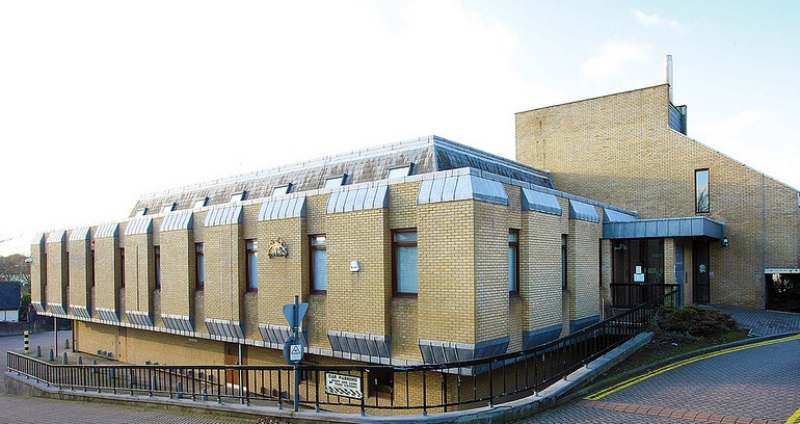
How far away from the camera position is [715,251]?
22219 mm

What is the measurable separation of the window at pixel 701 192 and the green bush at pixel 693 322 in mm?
8600

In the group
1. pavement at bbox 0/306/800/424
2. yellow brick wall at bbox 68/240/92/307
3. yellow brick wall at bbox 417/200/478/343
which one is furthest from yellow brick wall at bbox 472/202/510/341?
yellow brick wall at bbox 68/240/92/307

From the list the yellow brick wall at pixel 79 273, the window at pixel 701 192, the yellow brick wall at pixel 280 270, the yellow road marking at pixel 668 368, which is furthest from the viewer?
the yellow brick wall at pixel 79 273

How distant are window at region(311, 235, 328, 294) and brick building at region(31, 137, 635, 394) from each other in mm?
39

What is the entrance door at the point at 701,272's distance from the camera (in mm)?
22344

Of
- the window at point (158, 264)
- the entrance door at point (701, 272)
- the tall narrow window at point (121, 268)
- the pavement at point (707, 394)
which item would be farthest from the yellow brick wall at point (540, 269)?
the tall narrow window at point (121, 268)

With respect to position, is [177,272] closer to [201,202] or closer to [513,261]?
[201,202]

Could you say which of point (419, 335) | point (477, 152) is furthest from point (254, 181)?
point (419, 335)

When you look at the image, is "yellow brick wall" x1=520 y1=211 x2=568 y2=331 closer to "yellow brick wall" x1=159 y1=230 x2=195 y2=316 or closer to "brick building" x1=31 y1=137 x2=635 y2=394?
"brick building" x1=31 y1=137 x2=635 y2=394

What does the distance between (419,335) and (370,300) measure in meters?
1.58

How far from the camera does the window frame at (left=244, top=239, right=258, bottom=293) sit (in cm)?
1630

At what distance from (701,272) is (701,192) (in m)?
3.39

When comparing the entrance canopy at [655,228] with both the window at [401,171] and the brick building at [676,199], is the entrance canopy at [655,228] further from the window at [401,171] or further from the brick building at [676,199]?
the window at [401,171]

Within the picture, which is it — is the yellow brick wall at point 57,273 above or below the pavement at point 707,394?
above
